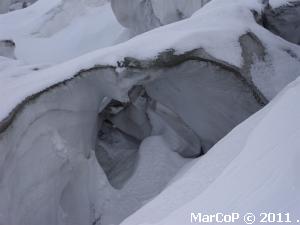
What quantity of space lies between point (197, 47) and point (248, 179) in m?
1.63

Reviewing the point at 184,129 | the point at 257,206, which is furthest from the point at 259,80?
the point at 257,206

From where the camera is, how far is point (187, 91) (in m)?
3.46

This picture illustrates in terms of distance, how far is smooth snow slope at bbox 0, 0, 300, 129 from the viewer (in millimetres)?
3101

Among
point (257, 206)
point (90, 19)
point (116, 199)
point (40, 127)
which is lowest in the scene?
point (90, 19)

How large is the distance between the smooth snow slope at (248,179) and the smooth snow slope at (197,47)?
97cm

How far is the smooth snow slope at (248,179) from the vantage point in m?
1.51

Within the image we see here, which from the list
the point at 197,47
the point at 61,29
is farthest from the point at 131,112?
the point at 61,29

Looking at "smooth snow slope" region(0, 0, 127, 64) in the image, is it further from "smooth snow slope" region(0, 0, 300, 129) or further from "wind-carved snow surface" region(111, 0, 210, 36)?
"smooth snow slope" region(0, 0, 300, 129)

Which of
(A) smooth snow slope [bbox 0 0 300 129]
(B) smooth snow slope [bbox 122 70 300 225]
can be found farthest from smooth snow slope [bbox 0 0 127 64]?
(B) smooth snow slope [bbox 122 70 300 225]

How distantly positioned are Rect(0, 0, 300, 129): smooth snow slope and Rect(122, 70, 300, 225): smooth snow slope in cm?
97

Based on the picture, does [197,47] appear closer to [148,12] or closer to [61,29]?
[148,12]

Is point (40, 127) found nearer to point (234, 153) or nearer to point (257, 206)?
point (234, 153)

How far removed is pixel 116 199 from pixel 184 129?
2.59 ft

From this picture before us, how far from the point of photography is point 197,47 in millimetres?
3141
